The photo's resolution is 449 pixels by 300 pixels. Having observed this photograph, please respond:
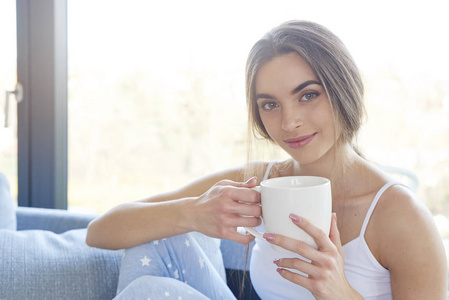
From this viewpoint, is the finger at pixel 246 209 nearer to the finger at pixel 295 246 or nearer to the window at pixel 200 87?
the finger at pixel 295 246

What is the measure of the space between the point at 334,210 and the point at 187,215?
390 millimetres

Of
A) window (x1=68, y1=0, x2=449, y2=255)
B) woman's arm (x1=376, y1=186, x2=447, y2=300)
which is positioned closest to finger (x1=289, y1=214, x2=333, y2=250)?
woman's arm (x1=376, y1=186, x2=447, y2=300)

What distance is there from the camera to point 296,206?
0.78 m

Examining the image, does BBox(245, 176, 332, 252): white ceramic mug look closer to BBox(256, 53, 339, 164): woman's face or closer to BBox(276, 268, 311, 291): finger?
BBox(276, 268, 311, 291): finger

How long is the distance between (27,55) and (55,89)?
0.21 m

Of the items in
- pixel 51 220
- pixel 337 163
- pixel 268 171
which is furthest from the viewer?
pixel 51 220

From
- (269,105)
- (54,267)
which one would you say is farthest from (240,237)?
(54,267)

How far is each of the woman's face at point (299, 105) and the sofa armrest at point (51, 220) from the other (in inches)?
34.3

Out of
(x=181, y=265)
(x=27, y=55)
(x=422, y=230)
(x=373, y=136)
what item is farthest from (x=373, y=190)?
(x=27, y=55)

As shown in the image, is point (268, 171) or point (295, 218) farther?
point (268, 171)

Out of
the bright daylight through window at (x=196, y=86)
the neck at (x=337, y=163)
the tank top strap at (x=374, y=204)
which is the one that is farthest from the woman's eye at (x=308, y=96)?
the bright daylight through window at (x=196, y=86)

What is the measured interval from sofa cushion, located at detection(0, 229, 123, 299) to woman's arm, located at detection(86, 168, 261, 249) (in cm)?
6

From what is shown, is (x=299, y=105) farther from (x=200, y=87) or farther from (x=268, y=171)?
(x=200, y=87)

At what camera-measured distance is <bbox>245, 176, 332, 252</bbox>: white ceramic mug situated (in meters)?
0.78
